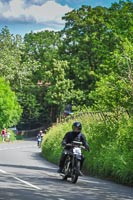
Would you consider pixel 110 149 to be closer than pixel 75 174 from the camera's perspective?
No

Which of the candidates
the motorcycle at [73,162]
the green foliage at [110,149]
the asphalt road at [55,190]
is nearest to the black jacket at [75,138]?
the motorcycle at [73,162]

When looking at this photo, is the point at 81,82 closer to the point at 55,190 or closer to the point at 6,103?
the point at 6,103

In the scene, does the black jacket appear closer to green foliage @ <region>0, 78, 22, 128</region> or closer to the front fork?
the front fork

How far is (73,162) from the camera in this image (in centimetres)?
1538

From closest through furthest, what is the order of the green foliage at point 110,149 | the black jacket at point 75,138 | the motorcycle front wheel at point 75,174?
the motorcycle front wheel at point 75,174 < the black jacket at point 75,138 < the green foliage at point 110,149

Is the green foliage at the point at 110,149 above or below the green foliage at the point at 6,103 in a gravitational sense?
below

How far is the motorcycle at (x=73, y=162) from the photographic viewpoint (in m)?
15.2

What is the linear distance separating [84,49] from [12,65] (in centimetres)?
1526

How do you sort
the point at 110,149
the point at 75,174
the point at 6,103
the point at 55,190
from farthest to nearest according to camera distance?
1. the point at 6,103
2. the point at 110,149
3. the point at 75,174
4. the point at 55,190

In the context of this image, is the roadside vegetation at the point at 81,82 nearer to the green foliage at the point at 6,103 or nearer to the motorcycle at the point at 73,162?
the green foliage at the point at 6,103

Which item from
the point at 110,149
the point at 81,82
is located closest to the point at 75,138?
the point at 110,149

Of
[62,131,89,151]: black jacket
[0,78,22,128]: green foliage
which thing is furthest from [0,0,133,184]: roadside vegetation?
[62,131,89,151]: black jacket

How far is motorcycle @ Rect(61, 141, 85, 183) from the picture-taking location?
599 inches

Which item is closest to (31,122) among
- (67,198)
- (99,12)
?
(99,12)
